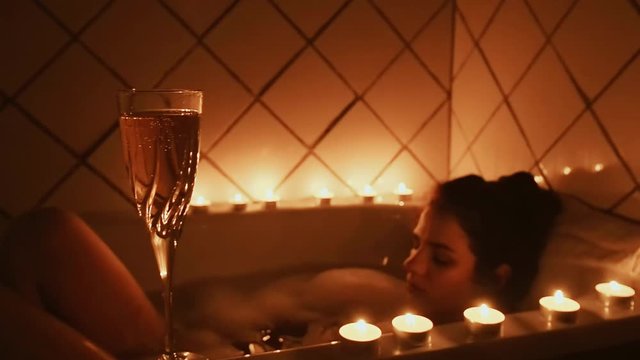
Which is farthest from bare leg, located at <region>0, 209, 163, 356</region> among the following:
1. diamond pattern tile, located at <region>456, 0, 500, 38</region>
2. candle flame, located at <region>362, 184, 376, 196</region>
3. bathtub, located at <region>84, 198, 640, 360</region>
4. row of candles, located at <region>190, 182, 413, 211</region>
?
diamond pattern tile, located at <region>456, 0, 500, 38</region>

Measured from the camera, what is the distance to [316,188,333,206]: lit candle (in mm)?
1470

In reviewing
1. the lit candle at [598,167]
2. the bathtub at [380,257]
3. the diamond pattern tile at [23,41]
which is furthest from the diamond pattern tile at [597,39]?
the diamond pattern tile at [23,41]

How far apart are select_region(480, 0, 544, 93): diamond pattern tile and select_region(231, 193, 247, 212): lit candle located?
683mm

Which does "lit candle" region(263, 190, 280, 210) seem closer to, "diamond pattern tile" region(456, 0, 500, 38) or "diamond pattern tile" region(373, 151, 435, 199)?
"diamond pattern tile" region(373, 151, 435, 199)

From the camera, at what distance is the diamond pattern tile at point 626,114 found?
104cm

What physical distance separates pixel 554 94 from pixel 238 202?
743 millimetres

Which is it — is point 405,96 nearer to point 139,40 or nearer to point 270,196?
point 270,196

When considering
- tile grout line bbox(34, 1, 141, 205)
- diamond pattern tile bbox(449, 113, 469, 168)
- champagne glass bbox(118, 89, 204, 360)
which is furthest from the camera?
diamond pattern tile bbox(449, 113, 469, 168)

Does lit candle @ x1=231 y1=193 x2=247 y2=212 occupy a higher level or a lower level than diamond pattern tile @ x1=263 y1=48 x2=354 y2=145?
lower

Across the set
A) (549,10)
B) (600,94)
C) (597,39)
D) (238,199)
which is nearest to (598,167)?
(600,94)

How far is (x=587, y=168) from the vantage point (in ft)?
3.77

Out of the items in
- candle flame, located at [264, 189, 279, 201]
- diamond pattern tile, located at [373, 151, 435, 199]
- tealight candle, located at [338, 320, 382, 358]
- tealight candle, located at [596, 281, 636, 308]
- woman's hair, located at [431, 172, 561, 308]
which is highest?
diamond pattern tile, located at [373, 151, 435, 199]

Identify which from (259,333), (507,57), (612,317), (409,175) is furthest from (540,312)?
(409,175)

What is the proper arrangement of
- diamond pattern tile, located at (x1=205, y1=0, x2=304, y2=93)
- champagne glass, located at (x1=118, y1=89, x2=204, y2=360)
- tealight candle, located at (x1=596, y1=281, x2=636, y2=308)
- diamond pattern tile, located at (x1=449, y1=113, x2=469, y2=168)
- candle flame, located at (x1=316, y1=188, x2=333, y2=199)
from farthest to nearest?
1. diamond pattern tile, located at (x1=449, y1=113, x2=469, y2=168)
2. candle flame, located at (x1=316, y1=188, x2=333, y2=199)
3. diamond pattern tile, located at (x1=205, y1=0, x2=304, y2=93)
4. tealight candle, located at (x1=596, y1=281, x2=636, y2=308)
5. champagne glass, located at (x1=118, y1=89, x2=204, y2=360)
